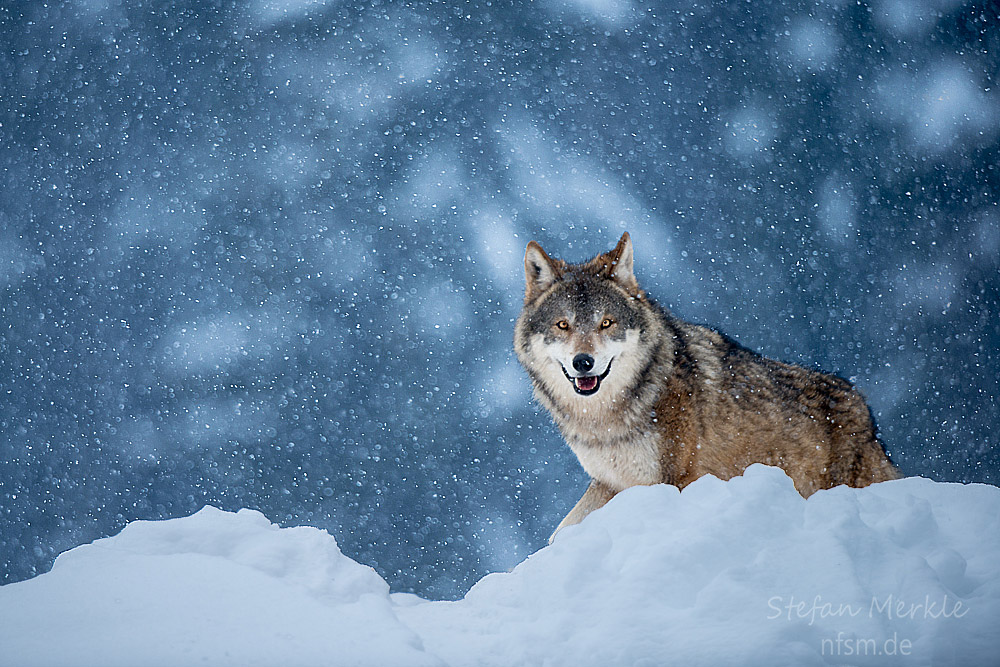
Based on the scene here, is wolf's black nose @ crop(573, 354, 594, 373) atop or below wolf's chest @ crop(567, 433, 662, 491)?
atop

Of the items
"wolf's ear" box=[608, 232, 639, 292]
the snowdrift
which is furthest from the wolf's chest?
the snowdrift

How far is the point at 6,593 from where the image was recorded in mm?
3527

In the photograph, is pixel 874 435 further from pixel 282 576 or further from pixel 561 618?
pixel 282 576

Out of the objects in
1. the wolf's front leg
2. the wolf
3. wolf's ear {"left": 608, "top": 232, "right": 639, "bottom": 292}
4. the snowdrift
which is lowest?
the snowdrift

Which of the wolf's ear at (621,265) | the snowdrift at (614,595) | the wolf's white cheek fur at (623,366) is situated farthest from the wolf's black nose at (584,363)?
the snowdrift at (614,595)

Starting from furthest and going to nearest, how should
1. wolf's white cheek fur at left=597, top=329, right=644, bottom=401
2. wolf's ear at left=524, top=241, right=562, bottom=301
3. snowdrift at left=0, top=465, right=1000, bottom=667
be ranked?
wolf's ear at left=524, top=241, right=562, bottom=301 < wolf's white cheek fur at left=597, top=329, right=644, bottom=401 < snowdrift at left=0, top=465, right=1000, bottom=667

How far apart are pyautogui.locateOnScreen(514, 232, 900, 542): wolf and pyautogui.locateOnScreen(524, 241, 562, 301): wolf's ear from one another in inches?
5.5

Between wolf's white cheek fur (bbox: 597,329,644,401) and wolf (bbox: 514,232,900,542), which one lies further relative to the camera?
wolf's white cheek fur (bbox: 597,329,644,401)

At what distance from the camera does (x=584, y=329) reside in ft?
18.3

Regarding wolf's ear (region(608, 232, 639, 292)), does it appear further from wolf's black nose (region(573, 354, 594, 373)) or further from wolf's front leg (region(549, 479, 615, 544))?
wolf's front leg (region(549, 479, 615, 544))

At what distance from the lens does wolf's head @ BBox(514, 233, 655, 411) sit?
5531 millimetres

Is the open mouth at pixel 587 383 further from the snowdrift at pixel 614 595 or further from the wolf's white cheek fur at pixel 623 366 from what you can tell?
the snowdrift at pixel 614 595

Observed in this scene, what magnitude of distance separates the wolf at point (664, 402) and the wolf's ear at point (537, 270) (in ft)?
0.46

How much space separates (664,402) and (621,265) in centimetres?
122
